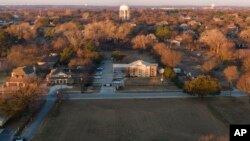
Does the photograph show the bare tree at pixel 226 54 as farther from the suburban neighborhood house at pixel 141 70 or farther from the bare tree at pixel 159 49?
the suburban neighborhood house at pixel 141 70

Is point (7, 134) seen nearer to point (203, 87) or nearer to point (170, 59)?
point (203, 87)

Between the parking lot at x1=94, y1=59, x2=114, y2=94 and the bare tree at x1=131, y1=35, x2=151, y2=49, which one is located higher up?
the bare tree at x1=131, y1=35, x2=151, y2=49

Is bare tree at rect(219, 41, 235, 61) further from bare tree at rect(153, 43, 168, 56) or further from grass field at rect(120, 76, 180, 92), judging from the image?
grass field at rect(120, 76, 180, 92)

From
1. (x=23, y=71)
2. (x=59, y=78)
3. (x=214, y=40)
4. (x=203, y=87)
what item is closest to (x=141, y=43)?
(x=214, y=40)

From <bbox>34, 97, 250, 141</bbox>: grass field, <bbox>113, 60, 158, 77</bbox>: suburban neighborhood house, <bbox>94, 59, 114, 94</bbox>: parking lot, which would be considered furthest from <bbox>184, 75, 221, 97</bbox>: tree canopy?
<bbox>113, 60, 158, 77</bbox>: suburban neighborhood house

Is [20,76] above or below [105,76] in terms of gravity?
above

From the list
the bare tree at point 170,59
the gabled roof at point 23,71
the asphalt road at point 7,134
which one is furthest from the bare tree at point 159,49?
the asphalt road at point 7,134

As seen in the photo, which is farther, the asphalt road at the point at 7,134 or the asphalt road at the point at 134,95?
the asphalt road at the point at 134,95
